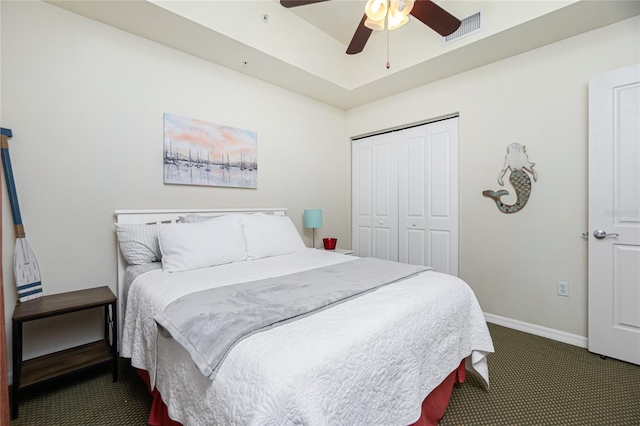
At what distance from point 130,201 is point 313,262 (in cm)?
157

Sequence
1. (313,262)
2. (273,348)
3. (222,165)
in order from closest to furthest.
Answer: (273,348)
(313,262)
(222,165)

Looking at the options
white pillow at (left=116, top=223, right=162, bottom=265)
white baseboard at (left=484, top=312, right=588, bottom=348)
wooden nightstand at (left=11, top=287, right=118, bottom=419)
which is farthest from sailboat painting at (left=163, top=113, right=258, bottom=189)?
white baseboard at (left=484, top=312, right=588, bottom=348)

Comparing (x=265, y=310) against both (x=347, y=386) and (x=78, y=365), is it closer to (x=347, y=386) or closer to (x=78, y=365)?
(x=347, y=386)

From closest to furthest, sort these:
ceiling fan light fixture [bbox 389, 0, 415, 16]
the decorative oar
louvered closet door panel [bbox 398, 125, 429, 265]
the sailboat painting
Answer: ceiling fan light fixture [bbox 389, 0, 415, 16]
the decorative oar
the sailboat painting
louvered closet door panel [bbox 398, 125, 429, 265]

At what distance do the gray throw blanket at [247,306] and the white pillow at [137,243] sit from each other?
3.30 feet

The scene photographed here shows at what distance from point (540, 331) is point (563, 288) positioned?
0.44 metres

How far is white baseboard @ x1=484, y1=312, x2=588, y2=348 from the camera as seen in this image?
8.25 feet

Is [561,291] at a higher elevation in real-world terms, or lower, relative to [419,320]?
lower

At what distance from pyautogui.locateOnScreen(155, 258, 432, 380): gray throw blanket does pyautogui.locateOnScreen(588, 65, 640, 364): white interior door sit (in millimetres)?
1560

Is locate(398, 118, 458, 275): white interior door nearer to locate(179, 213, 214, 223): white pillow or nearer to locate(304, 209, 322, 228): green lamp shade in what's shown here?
locate(304, 209, 322, 228): green lamp shade

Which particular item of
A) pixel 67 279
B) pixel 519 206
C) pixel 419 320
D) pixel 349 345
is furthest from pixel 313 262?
pixel 519 206

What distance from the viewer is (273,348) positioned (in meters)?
1.08

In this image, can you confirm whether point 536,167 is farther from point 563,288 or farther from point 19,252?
point 19,252

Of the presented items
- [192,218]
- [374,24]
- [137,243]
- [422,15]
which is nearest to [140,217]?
[137,243]
